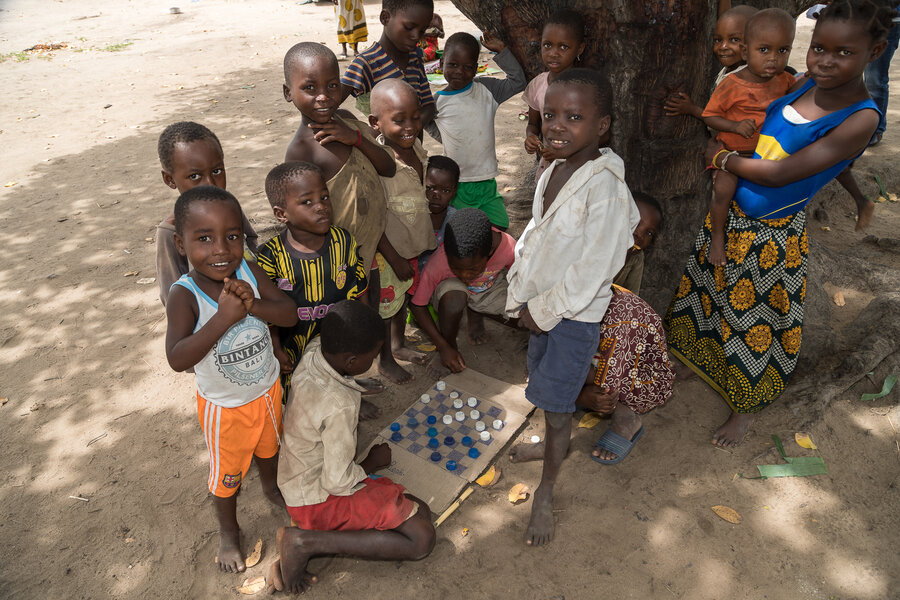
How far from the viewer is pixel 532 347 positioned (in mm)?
2771

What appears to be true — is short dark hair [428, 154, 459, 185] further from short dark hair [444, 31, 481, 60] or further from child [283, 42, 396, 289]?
short dark hair [444, 31, 481, 60]

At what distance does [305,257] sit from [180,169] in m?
0.66

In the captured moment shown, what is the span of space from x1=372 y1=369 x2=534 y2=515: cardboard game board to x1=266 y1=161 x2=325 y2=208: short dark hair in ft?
4.68

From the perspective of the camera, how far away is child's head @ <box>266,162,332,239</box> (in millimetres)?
2664

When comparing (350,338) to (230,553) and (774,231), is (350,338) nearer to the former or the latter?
(230,553)

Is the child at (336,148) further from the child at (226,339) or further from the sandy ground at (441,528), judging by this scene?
the sandy ground at (441,528)

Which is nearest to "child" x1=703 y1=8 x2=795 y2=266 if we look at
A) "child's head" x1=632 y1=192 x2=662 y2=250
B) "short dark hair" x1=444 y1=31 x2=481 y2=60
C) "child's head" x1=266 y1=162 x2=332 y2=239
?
"child's head" x1=632 y1=192 x2=662 y2=250

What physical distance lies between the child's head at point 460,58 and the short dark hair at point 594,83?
1505 millimetres

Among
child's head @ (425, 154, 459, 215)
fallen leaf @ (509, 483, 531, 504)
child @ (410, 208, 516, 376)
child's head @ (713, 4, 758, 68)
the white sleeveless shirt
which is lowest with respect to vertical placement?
fallen leaf @ (509, 483, 531, 504)

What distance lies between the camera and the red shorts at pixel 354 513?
2475mm

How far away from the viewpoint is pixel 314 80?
111 inches

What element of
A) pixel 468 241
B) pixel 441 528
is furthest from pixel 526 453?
pixel 468 241

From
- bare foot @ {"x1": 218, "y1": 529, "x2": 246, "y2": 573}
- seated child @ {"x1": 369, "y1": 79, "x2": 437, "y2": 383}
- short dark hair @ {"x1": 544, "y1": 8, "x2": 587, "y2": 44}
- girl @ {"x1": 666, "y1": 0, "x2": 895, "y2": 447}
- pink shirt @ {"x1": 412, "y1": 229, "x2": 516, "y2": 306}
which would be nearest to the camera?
girl @ {"x1": 666, "y1": 0, "x2": 895, "y2": 447}

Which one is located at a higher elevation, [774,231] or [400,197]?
[774,231]
